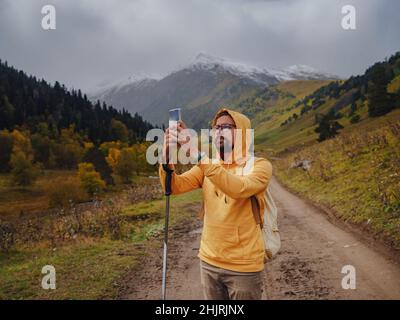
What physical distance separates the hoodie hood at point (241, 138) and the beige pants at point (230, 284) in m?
1.05

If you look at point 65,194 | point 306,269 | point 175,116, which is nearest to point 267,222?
point 175,116

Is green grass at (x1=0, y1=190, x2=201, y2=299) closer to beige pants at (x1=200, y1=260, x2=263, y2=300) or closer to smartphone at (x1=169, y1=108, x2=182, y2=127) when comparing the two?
beige pants at (x1=200, y1=260, x2=263, y2=300)

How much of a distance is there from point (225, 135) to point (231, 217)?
2.57ft

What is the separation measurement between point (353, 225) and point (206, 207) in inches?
353

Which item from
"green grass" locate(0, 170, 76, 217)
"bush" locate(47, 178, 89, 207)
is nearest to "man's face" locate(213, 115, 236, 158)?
"bush" locate(47, 178, 89, 207)

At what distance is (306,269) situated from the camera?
8039mm

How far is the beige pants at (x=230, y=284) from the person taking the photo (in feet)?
11.3

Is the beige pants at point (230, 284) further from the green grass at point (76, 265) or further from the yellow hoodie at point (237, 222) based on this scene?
the green grass at point (76, 265)

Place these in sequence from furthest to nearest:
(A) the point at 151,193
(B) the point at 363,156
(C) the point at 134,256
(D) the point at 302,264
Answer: (A) the point at 151,193 < (B) the point at 363,156 < (C) the point at 134,256 < (D) the point at 302,264

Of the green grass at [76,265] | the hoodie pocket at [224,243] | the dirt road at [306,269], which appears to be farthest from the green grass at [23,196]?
the hoodie pocket at [224,243]
